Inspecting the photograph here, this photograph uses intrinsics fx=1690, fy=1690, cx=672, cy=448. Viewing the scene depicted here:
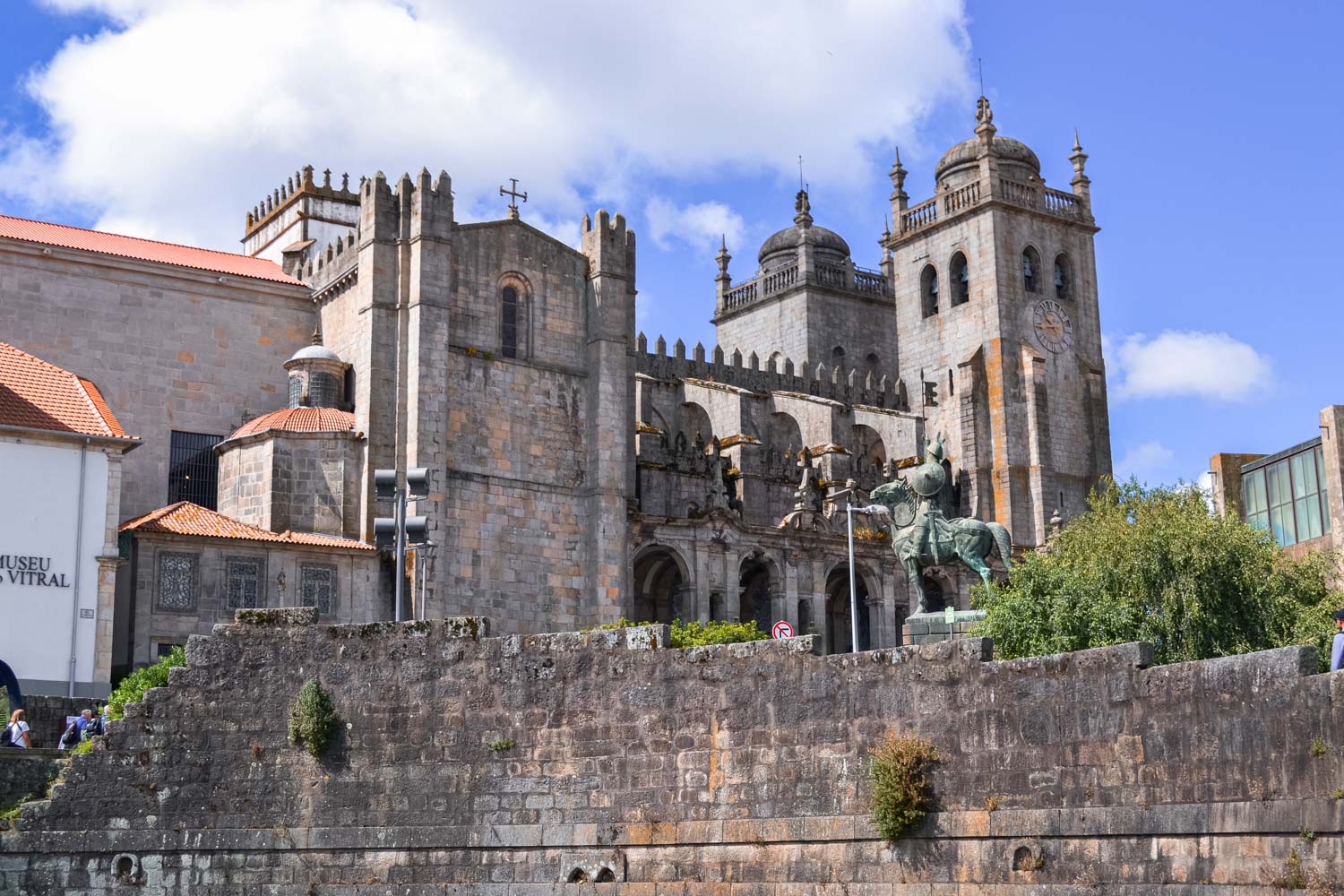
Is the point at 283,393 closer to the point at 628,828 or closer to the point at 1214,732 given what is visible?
the point at 628,828

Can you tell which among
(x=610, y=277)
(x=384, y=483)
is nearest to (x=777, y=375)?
(x=610, y=277)

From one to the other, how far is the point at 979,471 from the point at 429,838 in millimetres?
48771

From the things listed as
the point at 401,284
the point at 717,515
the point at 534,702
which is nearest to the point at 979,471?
the point at 717,515

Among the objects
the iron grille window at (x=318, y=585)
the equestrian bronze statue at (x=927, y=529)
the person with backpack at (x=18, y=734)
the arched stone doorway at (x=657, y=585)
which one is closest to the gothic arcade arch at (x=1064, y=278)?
the arched stone doorway at (x=657, y=585)

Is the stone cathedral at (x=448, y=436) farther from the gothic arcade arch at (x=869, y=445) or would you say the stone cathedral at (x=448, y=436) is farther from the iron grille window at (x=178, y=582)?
the gothic arcade arch at (x=869, y=445)

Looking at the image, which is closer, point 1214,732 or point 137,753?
point 1214,732

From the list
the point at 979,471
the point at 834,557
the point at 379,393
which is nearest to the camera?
the point at 379,393

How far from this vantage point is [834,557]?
55.6 m

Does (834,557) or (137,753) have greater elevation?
(834,557)

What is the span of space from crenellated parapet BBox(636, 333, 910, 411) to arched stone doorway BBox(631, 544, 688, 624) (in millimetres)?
11400

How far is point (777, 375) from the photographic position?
225ft

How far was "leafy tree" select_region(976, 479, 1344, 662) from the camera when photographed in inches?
1375

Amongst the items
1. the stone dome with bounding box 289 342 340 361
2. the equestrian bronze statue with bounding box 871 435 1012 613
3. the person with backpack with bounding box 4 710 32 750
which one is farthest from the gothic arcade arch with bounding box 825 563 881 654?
the person with backpack with bounding box 4 710 32 750

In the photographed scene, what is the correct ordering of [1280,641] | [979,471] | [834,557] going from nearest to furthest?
[1280,641] < [834,557] < [979,471]
